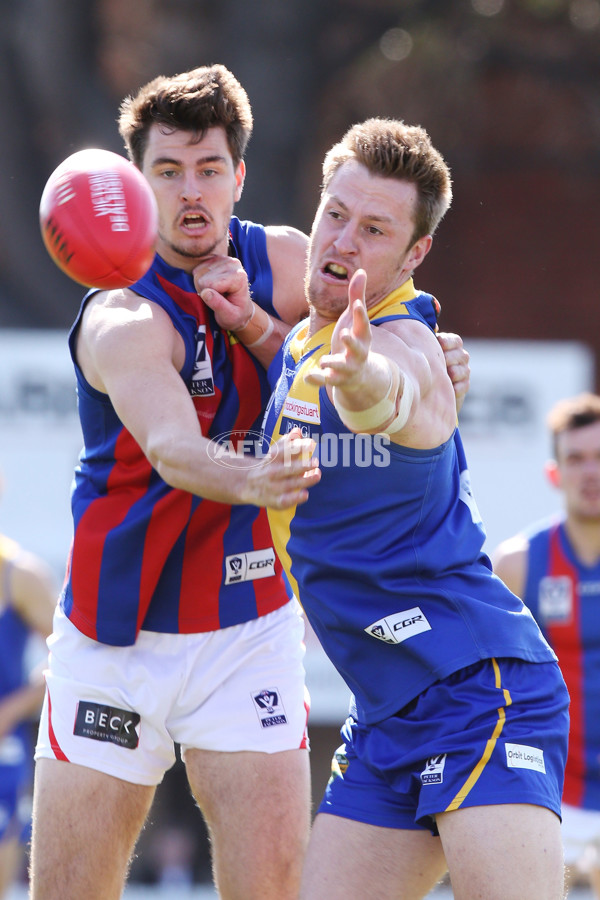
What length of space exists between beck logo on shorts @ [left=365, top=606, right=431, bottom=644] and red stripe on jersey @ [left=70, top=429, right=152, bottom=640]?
0.90m

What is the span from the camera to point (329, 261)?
11.6ft

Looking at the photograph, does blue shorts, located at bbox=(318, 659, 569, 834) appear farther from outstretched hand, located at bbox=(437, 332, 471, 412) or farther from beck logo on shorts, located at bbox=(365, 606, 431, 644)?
outstretched hand, located at bbox=(437, 332, 471, 412)

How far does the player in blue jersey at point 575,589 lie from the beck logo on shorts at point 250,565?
9.16ft

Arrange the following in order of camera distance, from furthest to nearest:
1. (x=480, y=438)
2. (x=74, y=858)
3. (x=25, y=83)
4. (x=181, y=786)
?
(x=25, y=83) → (x=181, y=786) → (x=480, y=438) → (x=74, y=858)

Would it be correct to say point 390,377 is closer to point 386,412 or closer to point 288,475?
point 386,412

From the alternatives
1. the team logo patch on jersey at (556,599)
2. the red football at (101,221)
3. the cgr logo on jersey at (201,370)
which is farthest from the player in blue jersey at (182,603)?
Answer: the team logo patch on jersey at (556,599)

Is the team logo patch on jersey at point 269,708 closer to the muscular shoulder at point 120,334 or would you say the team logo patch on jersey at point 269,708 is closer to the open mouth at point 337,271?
the muscular shoulder at point 120,334

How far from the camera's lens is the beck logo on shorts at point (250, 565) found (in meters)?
4.04

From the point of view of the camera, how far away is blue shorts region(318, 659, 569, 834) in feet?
10.8

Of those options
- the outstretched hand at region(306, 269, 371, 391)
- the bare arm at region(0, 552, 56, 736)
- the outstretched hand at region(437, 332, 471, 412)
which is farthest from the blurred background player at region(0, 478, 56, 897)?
the outstretched hand at region(306, 269, 371, 391)

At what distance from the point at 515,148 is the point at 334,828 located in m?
9.49

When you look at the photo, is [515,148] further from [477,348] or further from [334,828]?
[334,828]

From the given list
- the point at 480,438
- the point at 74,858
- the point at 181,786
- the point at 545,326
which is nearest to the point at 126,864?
the point at 74,858

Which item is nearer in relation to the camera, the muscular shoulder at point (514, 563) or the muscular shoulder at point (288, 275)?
the muscular shoulder at point (288, 275)
